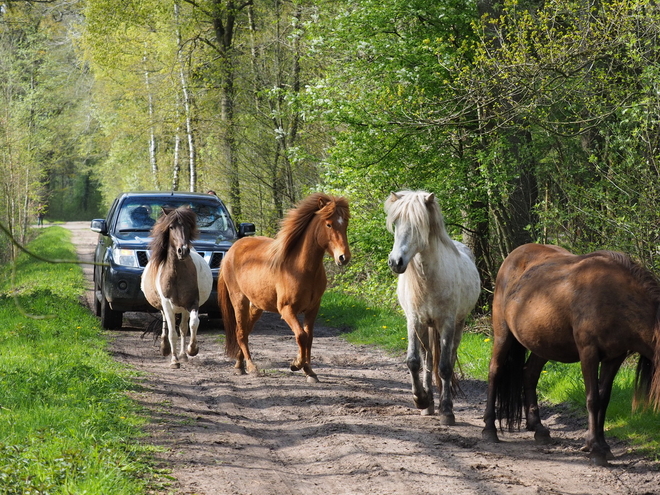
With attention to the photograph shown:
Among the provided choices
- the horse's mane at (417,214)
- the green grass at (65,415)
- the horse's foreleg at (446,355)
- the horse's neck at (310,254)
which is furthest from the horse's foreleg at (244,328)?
the horse's mane at (417,214)

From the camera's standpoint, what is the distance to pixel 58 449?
4.79 metres

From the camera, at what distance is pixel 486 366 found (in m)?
8.66

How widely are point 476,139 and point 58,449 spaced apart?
7792 mm

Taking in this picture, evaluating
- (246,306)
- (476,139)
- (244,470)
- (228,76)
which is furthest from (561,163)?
(228,76)

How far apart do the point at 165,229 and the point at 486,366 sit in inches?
172

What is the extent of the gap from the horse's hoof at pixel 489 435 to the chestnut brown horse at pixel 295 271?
8.29 ft

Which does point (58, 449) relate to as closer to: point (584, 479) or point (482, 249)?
point (584, 479)

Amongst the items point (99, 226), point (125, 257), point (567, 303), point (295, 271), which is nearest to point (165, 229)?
point (295, 271)

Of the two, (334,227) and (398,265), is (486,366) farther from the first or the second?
(398,265)

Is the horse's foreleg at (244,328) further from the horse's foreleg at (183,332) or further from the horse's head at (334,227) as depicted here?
the horse's head at (334,227)

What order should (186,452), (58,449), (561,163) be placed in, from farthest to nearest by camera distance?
1. (561,163)
2. (186,452)
3. (58,449)

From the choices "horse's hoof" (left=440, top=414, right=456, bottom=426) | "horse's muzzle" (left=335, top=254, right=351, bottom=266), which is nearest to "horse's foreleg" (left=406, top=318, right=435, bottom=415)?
"horse's hoof" (left=440, top=414, right=456, bottom=426)

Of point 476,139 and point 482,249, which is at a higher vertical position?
point 476,139

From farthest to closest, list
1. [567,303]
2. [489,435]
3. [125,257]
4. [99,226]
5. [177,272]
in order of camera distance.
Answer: [99,226]
[125,257]
[177,272]
[489,435]
[567,303]
